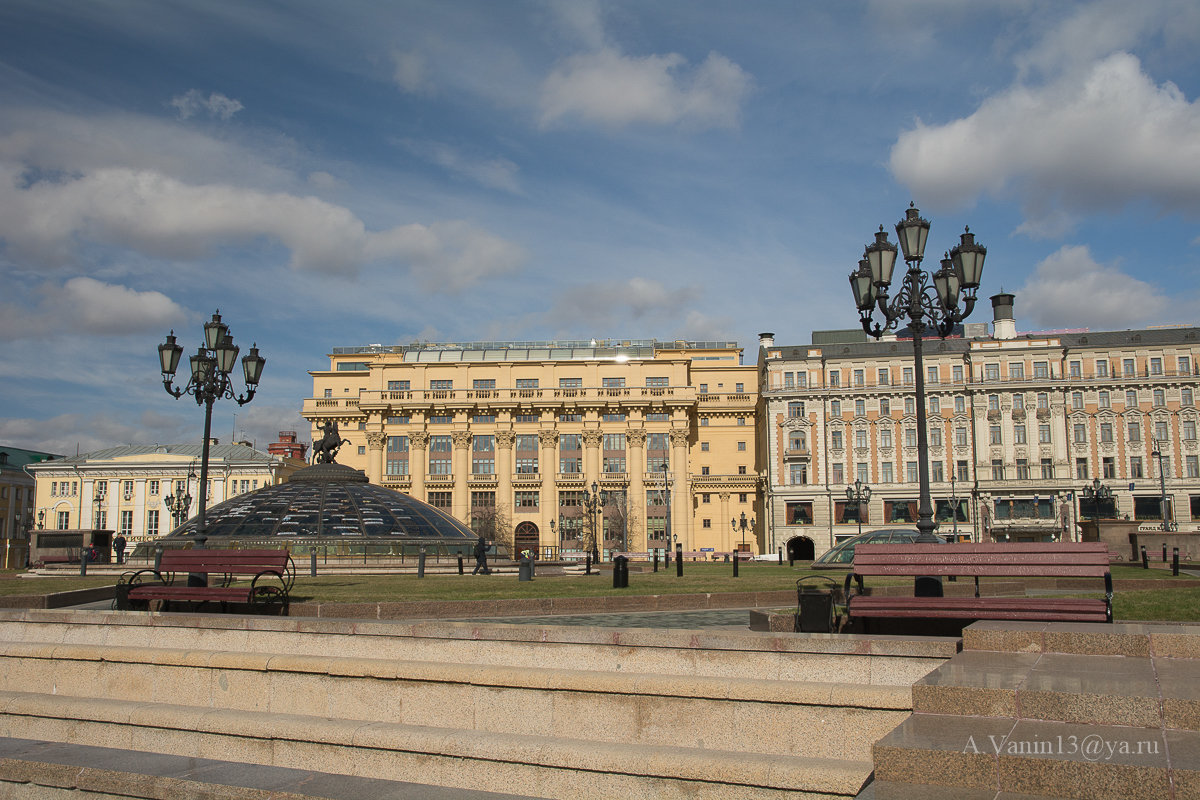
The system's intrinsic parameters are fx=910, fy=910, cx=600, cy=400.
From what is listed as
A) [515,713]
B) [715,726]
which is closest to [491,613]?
[515,713]

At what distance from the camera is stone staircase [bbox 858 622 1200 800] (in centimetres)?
451

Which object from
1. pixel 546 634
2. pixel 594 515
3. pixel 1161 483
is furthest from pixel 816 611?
pixel 1161 483

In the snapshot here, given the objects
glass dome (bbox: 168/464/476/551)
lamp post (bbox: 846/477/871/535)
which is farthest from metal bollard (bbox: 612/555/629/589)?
lamp post (bbox: 846/477/871/535)

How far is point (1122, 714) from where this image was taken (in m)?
5.04

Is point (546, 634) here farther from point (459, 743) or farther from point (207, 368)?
point (207, 368)

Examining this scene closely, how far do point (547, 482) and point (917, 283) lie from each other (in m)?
60.7

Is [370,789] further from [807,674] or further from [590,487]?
[590,487]

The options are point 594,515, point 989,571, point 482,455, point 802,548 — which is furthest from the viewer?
point 482,455

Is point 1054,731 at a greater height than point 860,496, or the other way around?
point 860,496

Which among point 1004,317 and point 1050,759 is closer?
point 1050,759

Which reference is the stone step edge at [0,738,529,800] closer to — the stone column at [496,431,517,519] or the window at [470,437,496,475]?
the stone column at [496,431,517,519]

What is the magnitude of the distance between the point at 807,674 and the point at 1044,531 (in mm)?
62973

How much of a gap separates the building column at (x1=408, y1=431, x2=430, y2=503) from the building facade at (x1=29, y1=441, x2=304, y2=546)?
1495 centimetres

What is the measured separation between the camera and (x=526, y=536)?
243 feet
